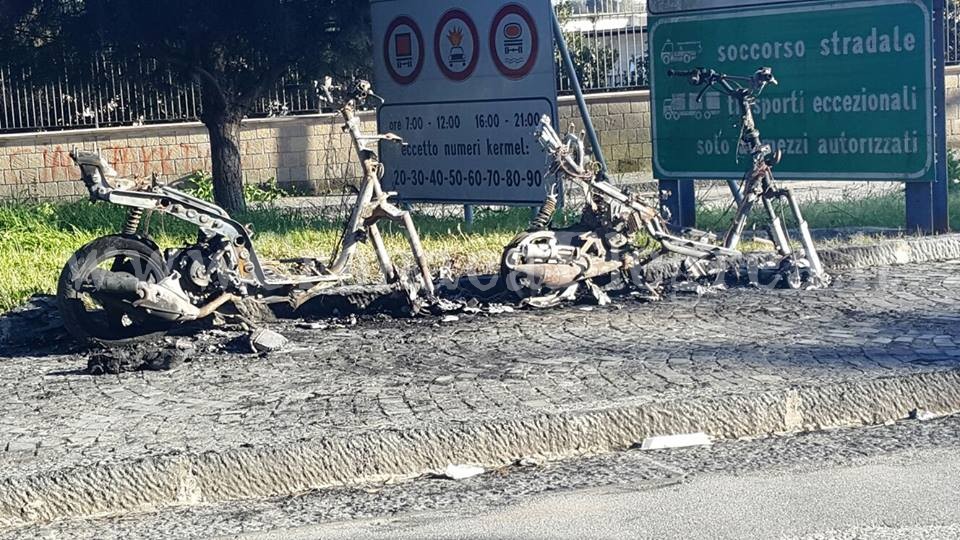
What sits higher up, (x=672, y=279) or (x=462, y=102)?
(x=462, y=102)

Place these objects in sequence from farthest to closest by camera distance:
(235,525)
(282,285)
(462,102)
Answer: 1. (462,102)
2. (282,285)
3. (235,525)

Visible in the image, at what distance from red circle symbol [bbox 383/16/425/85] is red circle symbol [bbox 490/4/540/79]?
0.93 metres

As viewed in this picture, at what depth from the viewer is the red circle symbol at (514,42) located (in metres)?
10.1

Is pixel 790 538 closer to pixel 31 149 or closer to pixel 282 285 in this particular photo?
pixel 282 285

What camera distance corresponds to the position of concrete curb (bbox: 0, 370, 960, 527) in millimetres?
4891

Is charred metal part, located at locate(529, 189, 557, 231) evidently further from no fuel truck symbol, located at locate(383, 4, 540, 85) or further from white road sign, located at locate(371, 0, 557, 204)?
no fuel truck symbol, located at locate(383, 4, 540, 85)

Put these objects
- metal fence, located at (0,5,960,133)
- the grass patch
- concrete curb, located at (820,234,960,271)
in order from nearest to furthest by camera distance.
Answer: the grass patch, concrete curb, located at (820,234,960,271), metal fence, located at (0,5,960,133)

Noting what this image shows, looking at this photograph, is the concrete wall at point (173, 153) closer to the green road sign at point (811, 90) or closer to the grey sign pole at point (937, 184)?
the green road sign at point (811, 90)

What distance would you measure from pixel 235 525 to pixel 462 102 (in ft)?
20.8

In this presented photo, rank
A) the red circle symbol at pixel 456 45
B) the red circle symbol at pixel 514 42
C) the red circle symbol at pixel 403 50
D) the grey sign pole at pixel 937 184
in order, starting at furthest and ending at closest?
the red circle symbol at pixel 403 50 < the red circle symbol at pixel 456 45 < the red circle symbol at pixel 514 42 < the grey sign pole at pixel 937 184

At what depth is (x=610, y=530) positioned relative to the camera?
4.53m

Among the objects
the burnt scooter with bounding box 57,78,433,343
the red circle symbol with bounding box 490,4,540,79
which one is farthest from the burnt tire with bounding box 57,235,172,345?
the red circle symbol with bounding box 490,4,540,79

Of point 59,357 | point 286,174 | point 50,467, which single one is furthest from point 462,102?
point 286,174

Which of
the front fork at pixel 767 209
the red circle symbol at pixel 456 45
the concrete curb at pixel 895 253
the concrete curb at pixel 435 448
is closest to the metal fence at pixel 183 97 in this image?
the red circle symbol at pixel 456 45
